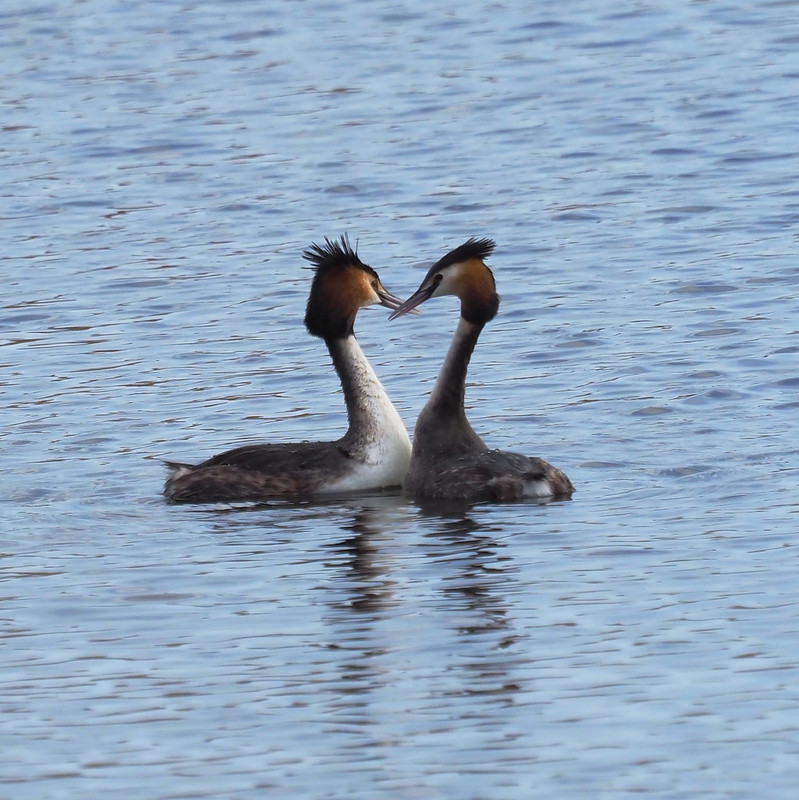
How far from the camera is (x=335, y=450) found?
11.4 meters

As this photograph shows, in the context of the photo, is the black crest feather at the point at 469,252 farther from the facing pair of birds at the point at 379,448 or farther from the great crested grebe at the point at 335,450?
the great crested grebe at the point at 335,450

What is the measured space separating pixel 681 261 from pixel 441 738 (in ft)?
31.2

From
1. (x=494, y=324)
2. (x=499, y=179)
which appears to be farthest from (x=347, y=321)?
(x=499, y=179)

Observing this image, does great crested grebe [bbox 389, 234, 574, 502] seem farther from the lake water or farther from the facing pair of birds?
the lake water

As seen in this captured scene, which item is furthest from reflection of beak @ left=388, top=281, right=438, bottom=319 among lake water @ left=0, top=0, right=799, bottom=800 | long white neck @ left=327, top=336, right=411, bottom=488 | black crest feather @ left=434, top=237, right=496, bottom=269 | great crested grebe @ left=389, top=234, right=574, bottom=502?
lake water @ left=0, top=0, right=799, bottom=800

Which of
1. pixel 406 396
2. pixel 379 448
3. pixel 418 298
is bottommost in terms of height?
pixel 406 396

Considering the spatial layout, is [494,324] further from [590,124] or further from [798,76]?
[798,76]

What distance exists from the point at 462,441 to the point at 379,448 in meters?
0.48

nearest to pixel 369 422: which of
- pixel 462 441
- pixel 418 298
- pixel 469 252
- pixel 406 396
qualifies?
pixel 462 441

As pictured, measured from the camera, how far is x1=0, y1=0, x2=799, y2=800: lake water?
7457 millimetres

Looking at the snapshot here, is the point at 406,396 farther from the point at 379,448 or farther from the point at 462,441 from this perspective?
the point at 462,441

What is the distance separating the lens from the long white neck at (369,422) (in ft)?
37.7

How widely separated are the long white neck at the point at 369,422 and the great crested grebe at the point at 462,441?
14 centimetres

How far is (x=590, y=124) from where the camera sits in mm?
21625
